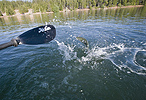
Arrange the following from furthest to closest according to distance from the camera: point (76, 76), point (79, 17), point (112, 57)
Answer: point (79, 17)
point (112, 57)
point (76, 76)

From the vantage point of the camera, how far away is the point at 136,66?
3760 millimetres

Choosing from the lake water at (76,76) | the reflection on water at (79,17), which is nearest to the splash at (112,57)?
the lake water at (76,76)

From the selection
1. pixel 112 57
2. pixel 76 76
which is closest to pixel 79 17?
pixel 112 57

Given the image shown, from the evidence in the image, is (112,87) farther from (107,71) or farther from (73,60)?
(73,60)

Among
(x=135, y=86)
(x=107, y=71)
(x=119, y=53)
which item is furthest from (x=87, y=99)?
(x=119, y=53)

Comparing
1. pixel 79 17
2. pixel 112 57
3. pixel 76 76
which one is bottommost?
pixel 76 76

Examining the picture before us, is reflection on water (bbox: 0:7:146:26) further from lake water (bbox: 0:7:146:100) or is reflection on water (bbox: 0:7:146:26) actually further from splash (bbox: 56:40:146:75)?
lake water (bbox: 0:7:146:100)

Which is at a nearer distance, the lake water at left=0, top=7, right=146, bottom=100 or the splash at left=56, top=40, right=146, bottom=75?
the lake water at left=0, top=7, right=146, bottom=100

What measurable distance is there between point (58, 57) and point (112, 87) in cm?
325

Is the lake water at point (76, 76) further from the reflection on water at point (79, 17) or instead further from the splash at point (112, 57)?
the reflection on water at point (79, 17)

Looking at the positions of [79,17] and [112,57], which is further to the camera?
[79,17]

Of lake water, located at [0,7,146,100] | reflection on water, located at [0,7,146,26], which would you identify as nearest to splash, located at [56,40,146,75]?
lake water, located at [0,7,146,100]

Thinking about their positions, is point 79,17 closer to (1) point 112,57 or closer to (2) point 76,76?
(1) point 112,57

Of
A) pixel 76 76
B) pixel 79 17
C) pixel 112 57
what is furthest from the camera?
pixel 79 17
